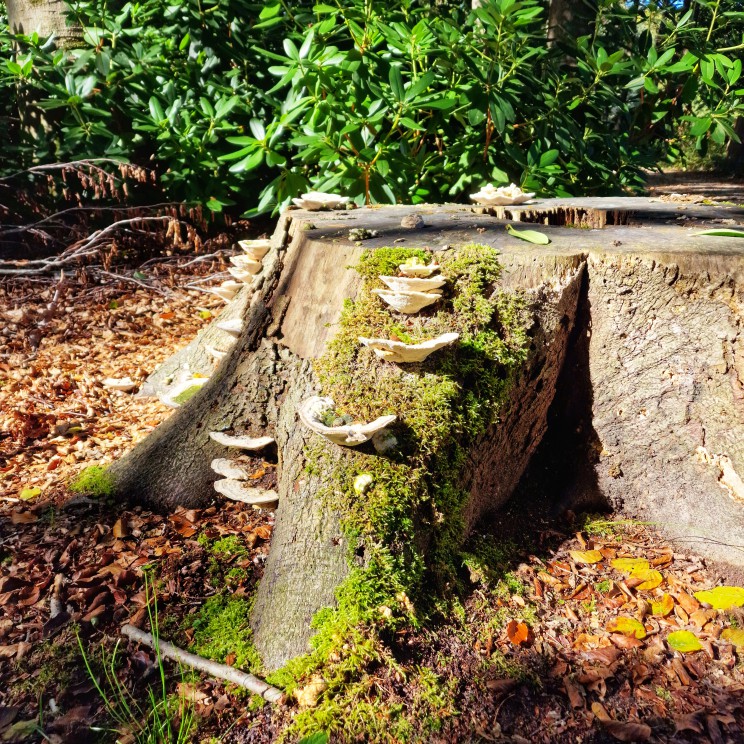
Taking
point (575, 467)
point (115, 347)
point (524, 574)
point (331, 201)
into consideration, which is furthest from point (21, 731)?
point (115, 347)

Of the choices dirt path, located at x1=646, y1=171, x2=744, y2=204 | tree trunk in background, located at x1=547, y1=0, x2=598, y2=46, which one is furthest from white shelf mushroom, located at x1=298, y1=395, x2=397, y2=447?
dirt path, located at x1=646, y1=171, x2=744, y2=204

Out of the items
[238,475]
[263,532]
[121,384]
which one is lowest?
[263,532]

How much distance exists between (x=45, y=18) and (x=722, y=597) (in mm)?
8337

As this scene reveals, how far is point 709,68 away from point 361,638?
5335mm

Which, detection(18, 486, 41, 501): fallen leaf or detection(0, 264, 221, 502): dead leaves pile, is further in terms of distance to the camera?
detection(0, 264, 221, 502): dead leaves pile

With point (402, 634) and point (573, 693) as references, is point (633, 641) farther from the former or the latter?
point (402, 634)

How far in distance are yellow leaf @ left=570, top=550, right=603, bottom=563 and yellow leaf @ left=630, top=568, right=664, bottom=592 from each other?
165 millimetres

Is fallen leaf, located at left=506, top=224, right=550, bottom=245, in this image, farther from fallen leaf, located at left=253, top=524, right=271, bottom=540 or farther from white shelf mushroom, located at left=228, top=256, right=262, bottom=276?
fallen leaf, located at left=253, top=524, right=271, bottom=540

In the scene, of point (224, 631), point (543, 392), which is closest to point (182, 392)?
point (224, 631)

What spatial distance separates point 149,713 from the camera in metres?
1.97

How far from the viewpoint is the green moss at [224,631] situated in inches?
88.9

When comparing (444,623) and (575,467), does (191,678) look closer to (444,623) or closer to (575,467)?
(444,623)

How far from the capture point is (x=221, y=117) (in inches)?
238

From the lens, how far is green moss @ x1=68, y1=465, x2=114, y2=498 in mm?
3146
